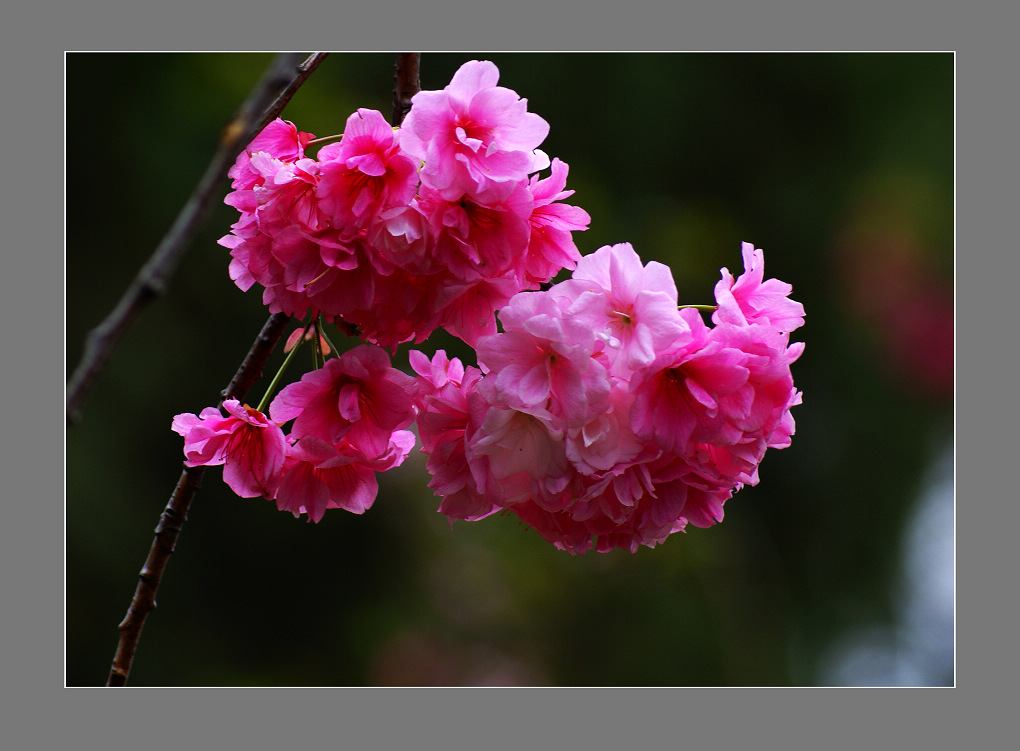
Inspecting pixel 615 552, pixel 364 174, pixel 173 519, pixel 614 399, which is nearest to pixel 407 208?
pixel 364 174

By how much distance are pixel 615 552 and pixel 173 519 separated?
5.68 ft

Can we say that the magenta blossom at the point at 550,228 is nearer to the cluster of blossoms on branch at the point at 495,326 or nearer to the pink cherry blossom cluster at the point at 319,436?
the cluster of blossoms on branch at the point at 495,326

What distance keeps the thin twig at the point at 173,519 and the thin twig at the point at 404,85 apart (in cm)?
18

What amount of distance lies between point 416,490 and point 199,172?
3.17 ft

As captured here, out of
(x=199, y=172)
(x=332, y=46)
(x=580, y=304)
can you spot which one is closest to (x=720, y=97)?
(x=199, y=172)

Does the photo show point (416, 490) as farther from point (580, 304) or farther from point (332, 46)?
point (580, 304)

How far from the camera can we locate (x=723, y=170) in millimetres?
2633

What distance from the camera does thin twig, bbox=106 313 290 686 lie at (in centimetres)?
73

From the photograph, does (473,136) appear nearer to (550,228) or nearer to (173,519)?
(550,228)

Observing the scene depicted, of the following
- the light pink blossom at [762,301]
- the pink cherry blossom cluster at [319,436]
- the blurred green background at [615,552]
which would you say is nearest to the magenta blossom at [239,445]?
the pink cherry blossom cluster at [319,436]

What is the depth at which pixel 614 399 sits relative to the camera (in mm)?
615

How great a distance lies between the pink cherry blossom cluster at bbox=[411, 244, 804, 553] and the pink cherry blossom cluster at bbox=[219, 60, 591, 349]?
0.05 metres

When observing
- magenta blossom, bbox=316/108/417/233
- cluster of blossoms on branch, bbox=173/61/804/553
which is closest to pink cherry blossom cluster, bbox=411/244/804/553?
cluster of blossoms on branch, bbox=173/61/804/553

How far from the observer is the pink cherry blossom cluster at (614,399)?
591 mm
